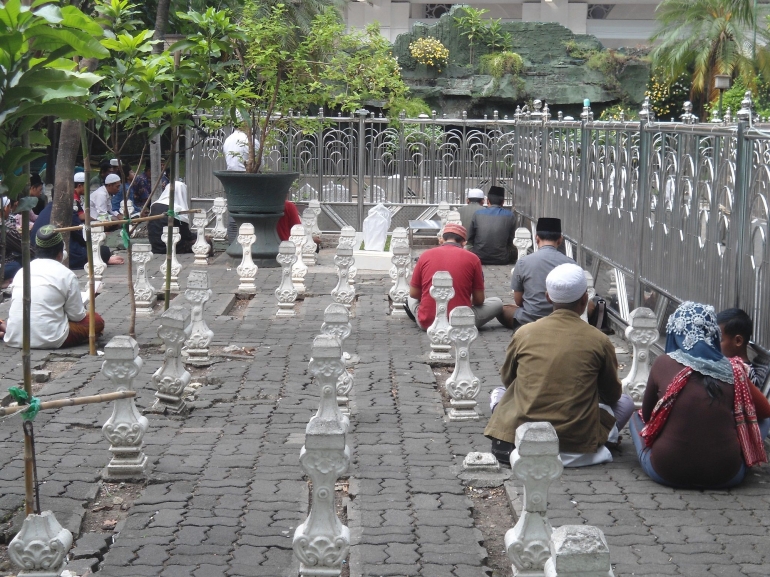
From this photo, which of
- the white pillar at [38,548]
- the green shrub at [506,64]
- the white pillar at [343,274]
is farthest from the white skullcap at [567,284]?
the green shrub at [506,64]

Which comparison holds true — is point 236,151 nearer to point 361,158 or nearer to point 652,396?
point 361,158

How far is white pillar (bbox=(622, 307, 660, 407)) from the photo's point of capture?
7.29 meters

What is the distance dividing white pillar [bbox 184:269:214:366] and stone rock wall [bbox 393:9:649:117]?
26.5m

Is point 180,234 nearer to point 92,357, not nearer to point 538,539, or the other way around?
point 92,357

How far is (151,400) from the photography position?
7848mm

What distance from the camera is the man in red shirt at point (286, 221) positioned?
16359mm

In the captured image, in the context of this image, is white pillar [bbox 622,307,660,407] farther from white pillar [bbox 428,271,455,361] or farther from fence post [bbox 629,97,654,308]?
fence post [bbox 629,97,654,308]

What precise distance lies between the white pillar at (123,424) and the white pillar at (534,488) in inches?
108

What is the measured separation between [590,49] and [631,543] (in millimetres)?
32677

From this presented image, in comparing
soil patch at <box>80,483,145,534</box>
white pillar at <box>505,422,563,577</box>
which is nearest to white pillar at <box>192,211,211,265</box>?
soil patch at <box>80,483,145,534</box>

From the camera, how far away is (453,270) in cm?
1011

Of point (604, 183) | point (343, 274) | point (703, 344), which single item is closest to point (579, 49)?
point (604, 183)

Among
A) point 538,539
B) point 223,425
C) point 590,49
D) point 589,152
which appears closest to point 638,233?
point 589,152

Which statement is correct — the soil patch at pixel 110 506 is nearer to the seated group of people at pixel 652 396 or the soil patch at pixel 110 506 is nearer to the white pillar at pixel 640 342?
the seated group of people at pixel 652 396
